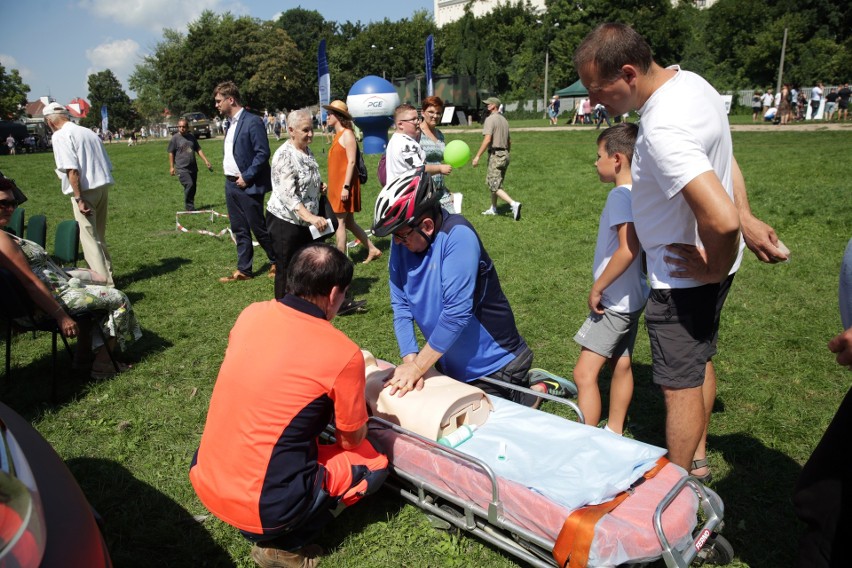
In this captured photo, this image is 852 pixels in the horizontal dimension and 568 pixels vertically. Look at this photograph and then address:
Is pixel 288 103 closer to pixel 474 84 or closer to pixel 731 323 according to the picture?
pixel 474 84

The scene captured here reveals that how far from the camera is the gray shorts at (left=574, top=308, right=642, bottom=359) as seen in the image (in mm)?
3449

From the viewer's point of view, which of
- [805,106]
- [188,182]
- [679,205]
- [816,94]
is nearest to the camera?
[679,205]

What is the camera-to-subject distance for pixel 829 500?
195 cm

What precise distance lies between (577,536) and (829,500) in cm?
89

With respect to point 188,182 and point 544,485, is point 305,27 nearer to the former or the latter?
point 188,182

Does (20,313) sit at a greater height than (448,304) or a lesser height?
lesser

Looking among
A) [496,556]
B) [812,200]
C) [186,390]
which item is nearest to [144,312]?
[186,390]

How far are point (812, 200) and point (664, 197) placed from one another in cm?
957

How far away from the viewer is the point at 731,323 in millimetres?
5699

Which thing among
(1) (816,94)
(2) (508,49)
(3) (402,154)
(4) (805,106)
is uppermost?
(2) (508,49)

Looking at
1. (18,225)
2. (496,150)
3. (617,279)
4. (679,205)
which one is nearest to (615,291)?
(617,279)

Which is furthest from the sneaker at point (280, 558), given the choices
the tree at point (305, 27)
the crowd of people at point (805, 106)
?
the tree at point (305, 27)

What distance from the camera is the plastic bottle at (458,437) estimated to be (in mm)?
2937

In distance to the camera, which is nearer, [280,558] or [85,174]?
[280,558]
